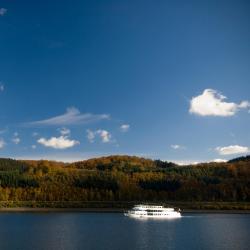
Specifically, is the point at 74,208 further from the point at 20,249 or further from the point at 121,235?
the point at 20,249

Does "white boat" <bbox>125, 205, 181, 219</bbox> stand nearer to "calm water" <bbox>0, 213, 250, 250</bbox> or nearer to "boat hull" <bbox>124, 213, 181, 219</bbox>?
"boat hull" <bbox>124, 213, 181, 219</bbox>

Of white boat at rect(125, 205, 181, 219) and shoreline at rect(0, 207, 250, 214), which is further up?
shoreline at rect(0, 207, 250, 214)

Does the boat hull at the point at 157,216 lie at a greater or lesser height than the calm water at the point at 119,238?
A: greater

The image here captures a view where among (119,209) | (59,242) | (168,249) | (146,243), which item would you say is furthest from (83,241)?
(119,209)

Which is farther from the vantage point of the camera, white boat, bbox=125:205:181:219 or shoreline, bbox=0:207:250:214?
shoreline, bbox=0:207:250:214

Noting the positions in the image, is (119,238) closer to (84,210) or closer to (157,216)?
(157,216)

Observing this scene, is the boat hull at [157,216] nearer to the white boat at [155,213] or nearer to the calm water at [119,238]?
the white boat at [155,213]

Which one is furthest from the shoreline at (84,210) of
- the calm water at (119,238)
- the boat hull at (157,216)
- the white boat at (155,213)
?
the calm water at (119,238)

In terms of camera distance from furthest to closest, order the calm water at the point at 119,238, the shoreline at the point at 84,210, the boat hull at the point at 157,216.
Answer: the shoreline at the point at 84,210 < the boat hull at the point at 157,216 < the calm water at the point at 119,238

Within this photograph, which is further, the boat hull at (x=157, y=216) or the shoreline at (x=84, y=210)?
the shoreline at (x=84, y=210)

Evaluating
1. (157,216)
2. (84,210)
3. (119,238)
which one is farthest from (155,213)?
(119,238)

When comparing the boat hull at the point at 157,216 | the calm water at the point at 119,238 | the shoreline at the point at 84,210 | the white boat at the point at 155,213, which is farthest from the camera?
the shoreline at the point at 84,210

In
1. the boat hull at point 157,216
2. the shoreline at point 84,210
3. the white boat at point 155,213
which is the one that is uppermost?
the shoreline at point 84,210

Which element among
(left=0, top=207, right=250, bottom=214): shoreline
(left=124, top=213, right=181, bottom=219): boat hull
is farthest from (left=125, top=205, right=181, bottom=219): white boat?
(left=0, top=207, right=250, bottom=214): shoreline
